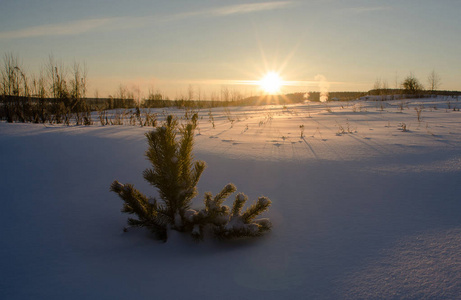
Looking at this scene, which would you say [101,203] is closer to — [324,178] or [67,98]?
[324,178]

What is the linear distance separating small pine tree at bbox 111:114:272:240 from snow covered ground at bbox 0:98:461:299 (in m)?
0.11

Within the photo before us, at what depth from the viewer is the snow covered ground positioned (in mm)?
1417

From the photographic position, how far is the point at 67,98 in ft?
29.9

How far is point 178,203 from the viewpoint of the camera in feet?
6.50

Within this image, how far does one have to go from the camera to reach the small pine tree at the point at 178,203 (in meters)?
1.84

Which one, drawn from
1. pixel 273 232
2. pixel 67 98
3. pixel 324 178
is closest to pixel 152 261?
pixel 273 232

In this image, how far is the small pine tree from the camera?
72.3 inches

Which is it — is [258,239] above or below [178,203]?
below

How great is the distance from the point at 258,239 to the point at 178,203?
594 mm

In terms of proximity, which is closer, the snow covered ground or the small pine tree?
the snow covered ground

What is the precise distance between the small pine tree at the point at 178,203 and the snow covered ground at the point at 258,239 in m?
0.11

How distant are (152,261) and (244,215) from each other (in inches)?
25.1

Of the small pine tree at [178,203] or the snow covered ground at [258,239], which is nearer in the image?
the snow covered ground at [258,239]

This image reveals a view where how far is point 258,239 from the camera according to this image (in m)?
1.89
